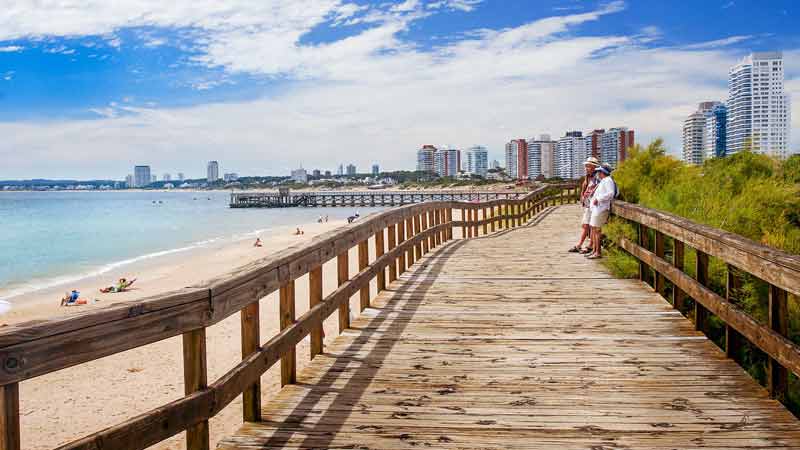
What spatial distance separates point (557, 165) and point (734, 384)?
184m

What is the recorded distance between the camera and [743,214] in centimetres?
717

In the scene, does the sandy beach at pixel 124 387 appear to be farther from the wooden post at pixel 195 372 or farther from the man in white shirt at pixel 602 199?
the man in white shirt at pixel 602 199

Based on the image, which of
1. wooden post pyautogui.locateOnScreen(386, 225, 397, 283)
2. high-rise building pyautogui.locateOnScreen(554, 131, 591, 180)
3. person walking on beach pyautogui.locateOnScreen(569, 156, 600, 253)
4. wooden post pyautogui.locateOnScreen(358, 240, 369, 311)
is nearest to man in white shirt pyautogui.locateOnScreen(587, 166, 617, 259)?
person walking on beach pyautogui.locateOnScreen(569, 156, 600, 253)

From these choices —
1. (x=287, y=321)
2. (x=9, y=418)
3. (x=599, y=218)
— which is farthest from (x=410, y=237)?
(x=9, y=418)

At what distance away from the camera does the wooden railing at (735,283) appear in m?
3.44

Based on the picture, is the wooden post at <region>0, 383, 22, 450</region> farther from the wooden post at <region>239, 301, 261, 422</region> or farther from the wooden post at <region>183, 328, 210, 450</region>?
the wooden post at <region>239, 301, 261, 422</region>

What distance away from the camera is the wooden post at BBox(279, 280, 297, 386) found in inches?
157

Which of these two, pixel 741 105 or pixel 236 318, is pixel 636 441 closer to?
pixel 236 318

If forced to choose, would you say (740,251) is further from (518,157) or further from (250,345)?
(518,157)

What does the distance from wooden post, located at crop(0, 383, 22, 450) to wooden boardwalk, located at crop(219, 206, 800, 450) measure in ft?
4.53

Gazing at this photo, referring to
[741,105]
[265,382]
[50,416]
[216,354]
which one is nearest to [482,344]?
[265,382]

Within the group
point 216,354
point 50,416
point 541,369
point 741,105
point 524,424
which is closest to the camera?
point 524,424

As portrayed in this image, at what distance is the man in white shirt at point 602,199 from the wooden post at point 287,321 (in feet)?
21.2

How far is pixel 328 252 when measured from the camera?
4848 mm
